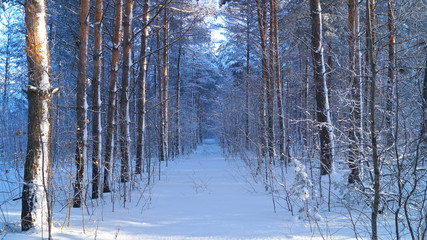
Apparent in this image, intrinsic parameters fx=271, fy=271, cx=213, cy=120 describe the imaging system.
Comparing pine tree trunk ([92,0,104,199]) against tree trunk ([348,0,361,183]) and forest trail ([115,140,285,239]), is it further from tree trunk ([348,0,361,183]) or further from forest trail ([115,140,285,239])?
tree trunk ([348,0,361,183])

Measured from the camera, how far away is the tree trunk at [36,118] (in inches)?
134

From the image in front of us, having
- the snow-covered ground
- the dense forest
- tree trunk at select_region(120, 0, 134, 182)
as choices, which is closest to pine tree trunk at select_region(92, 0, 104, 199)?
the dense forest

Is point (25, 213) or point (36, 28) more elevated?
point (36, 28)

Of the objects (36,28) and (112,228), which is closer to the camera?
(36,28)

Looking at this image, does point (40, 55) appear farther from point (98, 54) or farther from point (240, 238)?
point (240, 238)

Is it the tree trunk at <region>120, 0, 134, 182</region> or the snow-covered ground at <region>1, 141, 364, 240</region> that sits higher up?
the tree trunk at <region>120, 0, 134, 182</region>

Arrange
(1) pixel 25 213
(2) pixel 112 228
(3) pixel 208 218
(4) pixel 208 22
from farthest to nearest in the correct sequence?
1. (4) pixel 208 22
2. (3) pixel 208 218
3. (2) pixel 112 228
4. (1) pixel 25 213

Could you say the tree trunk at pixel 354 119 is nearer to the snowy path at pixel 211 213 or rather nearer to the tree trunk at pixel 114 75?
the snowy path at pixel 211 213

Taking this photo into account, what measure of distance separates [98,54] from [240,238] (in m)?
4.67

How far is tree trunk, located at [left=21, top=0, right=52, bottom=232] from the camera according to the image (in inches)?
134

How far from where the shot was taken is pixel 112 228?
397cm

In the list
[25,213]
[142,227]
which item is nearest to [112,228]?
[142,227]

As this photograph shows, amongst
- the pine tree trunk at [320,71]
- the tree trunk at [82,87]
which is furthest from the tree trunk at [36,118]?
the pine tree trunk at [320,71]

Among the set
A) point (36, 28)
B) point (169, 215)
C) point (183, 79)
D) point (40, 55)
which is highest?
point (183, 79)
